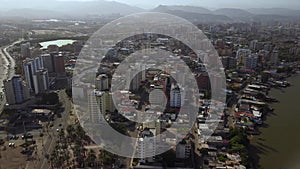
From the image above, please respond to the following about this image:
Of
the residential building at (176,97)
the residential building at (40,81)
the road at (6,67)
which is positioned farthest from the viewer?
the road at (6,67)

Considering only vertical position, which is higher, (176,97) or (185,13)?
(185,13)

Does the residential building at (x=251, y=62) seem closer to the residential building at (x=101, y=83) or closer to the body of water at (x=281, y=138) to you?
the body of water at (x=281, y=138)

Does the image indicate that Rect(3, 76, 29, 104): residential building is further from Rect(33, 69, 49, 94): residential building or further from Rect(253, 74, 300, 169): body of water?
Rect(253, 74, 300, 169): body of water

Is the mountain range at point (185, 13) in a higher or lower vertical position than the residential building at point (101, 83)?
higher

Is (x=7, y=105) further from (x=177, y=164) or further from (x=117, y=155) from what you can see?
(x=177, y=164)

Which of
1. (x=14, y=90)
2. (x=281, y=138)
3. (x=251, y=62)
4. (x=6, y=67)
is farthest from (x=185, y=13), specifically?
(x=281, y=138)

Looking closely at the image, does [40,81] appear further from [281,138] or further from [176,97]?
[281,138]

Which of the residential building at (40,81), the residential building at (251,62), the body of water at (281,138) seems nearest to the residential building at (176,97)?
the body of water at (281,138)

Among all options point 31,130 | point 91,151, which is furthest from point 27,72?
point 91,151

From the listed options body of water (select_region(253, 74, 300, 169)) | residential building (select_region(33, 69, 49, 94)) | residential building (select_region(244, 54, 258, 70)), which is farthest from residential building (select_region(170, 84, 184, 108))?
residential building (select_region(244, 54, 258, 70))
